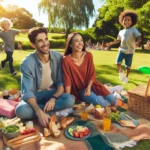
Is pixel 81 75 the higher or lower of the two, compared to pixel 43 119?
higher

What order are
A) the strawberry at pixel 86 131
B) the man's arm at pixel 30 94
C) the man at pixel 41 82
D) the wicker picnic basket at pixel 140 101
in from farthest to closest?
the wicker picnic basket at pixel 140 101
the man at pixel 41 82
the man's arm at pixel 30 94
the strawberry at pixel 86 131

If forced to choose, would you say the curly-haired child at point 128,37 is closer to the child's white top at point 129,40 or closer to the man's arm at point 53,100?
the child's white top at point 129,40

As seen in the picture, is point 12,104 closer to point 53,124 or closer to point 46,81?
point 46,81

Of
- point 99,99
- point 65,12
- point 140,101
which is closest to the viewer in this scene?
point 140,101

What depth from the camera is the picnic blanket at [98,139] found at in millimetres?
2717

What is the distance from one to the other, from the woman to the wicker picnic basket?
0.27 m

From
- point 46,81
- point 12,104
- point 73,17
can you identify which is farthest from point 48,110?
point 73,17

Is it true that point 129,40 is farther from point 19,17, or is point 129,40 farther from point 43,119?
point 19,17

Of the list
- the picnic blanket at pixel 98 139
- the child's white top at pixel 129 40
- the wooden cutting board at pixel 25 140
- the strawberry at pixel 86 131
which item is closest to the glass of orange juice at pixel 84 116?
the picnic blanket at pixel 98 139

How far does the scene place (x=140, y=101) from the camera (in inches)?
147

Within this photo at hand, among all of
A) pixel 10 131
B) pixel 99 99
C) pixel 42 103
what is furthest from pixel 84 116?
pixel 10 131

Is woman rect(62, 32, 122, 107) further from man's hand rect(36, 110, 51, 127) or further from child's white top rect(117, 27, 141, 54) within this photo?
child's white top rect(117, 27, 141, 54)

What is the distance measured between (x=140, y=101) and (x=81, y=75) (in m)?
1.03

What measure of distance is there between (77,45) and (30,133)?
156 centimetres
